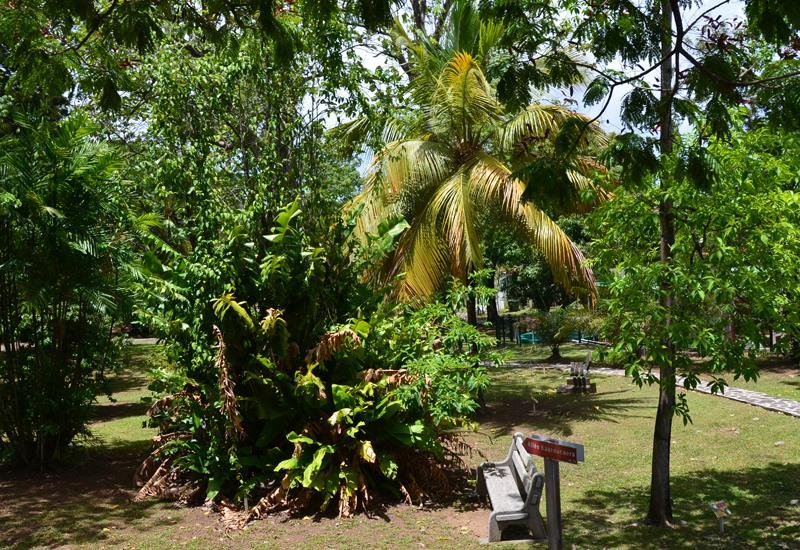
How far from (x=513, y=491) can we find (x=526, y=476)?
1.20ft

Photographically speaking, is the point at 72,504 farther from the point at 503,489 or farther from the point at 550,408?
the point at 550,408

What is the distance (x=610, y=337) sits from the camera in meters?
7.28

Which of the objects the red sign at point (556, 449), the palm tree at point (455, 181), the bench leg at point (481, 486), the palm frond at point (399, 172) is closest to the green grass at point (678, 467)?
the bench leg at point (481, 486)

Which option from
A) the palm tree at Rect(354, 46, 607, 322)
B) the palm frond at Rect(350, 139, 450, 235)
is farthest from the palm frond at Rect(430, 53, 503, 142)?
the palm frond at Rect(350, 139, 450, 235)

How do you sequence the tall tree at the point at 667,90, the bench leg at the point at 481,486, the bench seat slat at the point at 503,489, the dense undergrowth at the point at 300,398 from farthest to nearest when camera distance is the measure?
the bench leg at the point at 481,486 < the dense undergrowth at the point at 300,398 < the bench seat slat at the point at 503,489 < the tall tree at the point at 667,90

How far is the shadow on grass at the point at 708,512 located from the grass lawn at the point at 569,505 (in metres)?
0.01

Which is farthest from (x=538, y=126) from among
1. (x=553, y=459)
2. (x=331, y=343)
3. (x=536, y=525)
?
(x=553, y=459)

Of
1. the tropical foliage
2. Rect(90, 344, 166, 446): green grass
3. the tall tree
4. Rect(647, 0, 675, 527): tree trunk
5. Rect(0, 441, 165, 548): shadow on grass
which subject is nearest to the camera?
the tall tree

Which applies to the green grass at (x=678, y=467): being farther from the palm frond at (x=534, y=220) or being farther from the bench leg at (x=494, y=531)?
the palm frond at (x=534, y=220)

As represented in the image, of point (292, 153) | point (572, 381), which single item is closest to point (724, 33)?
point (292, 153)

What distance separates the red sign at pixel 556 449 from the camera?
471 cm

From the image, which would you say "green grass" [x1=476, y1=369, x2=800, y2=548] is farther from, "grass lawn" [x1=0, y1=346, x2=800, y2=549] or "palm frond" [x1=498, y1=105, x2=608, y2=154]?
"palm frond" [x1=498, y1=105, x2=608, y2=154]

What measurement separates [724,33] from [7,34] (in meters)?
5.51

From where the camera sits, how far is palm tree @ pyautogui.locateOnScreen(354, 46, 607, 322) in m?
12.6
